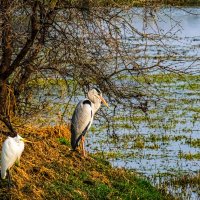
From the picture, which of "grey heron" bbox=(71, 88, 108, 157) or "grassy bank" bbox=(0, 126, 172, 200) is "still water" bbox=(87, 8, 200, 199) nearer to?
"grey heron" bbox=(71, 88, 108, 157)

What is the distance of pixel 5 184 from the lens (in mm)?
8758

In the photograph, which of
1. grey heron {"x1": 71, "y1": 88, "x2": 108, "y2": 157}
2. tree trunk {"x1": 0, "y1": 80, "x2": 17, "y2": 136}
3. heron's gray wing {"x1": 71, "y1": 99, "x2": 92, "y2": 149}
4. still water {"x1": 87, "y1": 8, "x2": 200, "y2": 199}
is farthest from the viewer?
still water {"x1": 87, "y1": 8, "x2": 200, "y2": 199}

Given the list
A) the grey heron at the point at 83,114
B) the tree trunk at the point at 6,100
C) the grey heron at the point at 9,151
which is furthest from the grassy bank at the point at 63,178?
the tree trunk at the point at 6,100

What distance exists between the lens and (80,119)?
10992 mm

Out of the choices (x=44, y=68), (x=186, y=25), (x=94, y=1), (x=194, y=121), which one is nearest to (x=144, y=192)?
(x=44, y=68)

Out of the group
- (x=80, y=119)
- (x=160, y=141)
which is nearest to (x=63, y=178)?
(x=80, y=119)

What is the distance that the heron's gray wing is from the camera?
10898 mm

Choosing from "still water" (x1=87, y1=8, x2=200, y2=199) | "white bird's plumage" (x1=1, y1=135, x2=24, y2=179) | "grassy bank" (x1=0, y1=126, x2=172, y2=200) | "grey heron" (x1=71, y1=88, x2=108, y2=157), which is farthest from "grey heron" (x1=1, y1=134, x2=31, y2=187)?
"grey heron" (x1=71, y1=88, x2=108, y2=157)

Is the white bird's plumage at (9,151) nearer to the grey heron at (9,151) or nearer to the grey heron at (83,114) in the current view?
the grey heron at (9,151)

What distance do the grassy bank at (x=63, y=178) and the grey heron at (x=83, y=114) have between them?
0.27 metres

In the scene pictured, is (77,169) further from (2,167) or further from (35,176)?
(2,167)

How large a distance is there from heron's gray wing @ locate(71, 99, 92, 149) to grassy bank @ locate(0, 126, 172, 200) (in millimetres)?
272

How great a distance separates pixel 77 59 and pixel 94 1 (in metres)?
0.78

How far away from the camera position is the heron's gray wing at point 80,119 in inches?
429
